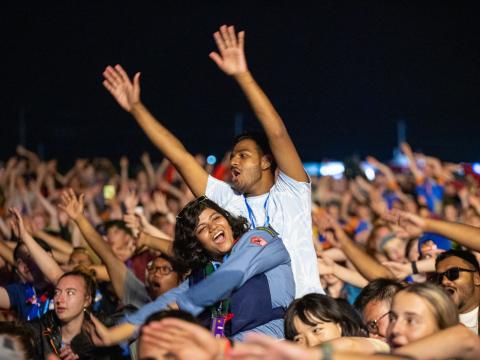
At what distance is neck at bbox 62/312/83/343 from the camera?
4762 millimetres

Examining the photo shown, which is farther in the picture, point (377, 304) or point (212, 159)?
point (212, 159)

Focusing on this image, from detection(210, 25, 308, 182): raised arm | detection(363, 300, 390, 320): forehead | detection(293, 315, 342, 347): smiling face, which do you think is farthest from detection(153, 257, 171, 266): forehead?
detection(293, 315, 342, 347): smiling face

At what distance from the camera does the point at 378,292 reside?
4.20 meters

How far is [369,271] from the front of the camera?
516 cm

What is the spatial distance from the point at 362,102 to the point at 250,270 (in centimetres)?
1478

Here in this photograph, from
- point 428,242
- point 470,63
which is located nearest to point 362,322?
point 428,242

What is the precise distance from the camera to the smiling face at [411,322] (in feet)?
9.55

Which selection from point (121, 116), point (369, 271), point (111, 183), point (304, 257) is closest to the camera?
point (304, 257)

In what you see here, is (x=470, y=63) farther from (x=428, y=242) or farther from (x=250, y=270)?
(x=250, y=270)

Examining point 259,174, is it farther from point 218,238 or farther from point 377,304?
point 377,304

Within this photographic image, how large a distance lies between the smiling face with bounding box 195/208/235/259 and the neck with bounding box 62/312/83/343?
1246 mm

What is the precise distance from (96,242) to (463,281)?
2378 mm

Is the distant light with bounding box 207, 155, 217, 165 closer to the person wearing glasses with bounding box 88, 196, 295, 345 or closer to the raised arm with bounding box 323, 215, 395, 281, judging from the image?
the raised arm with bounding box 323, 215, 395, 281

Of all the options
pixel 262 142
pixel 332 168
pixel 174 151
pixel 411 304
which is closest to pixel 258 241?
pixel 411 304
